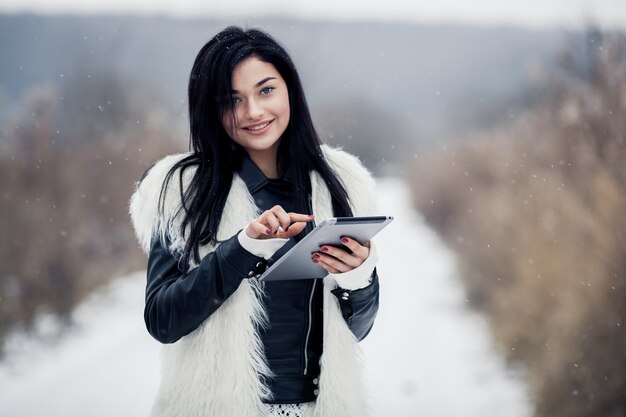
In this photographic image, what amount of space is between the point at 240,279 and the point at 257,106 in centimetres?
44

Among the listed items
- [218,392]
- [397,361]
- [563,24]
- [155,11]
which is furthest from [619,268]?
[155,11]

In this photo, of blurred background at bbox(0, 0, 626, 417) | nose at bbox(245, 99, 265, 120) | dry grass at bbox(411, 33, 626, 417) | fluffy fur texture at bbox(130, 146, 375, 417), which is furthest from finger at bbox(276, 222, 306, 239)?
dry grass at bbox(411, 33, 626, 417)

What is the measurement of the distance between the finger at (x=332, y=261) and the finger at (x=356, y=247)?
3 cm

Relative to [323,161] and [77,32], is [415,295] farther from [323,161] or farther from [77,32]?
[323,161]

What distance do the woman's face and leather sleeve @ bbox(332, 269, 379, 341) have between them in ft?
1.33

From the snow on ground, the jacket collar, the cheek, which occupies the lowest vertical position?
the snow on ground

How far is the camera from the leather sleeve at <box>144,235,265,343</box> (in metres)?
1.44

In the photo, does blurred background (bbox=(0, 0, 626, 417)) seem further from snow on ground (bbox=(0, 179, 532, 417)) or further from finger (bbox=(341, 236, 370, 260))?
finger (bbox=(341, 236, 370, 260))

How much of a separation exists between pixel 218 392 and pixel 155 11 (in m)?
7.76

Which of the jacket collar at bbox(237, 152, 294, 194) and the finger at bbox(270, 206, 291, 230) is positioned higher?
the jacket collar at bbox(237, 152, 294, 194)

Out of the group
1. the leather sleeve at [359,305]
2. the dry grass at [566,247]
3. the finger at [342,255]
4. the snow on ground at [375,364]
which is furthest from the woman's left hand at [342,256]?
the snow on ground at [375,364]

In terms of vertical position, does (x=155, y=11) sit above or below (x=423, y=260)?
above

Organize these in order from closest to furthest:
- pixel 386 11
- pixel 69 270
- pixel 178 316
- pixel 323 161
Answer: pixel 178 316
pixel 323 161
pixel 69 270
pixel 386 11

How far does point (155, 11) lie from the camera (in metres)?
8.60
